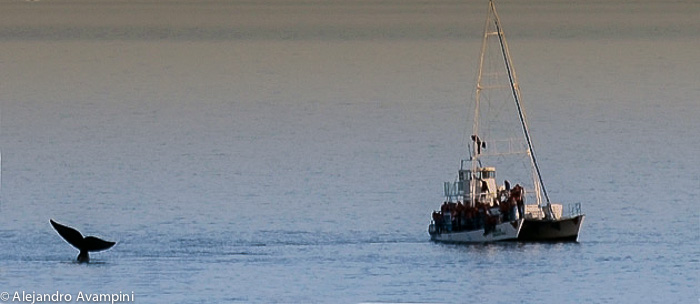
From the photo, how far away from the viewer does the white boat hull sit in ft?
207

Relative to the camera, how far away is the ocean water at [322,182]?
58.1 metres

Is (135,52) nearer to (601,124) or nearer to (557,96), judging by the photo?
(557,96)

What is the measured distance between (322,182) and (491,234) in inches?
642

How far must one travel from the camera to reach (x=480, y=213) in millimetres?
63438

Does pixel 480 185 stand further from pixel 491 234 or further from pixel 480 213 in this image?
pixel 491 234

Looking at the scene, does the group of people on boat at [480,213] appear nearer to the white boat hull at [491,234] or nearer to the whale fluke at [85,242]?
the white boat hull at [491,234]

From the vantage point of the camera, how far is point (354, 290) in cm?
5638

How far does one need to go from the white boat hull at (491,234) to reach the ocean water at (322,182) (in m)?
0.37

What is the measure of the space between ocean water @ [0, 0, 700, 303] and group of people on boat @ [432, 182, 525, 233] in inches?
25.9

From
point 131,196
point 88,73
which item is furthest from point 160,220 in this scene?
point 88,73

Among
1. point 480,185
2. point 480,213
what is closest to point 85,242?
point 480,213

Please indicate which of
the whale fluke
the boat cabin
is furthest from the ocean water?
the boat cabin

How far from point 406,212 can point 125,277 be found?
49.1ft

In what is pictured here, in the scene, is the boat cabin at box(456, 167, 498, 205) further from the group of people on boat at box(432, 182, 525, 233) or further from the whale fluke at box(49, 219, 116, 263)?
the whale fluke at box(49, 219, 116, 263)
